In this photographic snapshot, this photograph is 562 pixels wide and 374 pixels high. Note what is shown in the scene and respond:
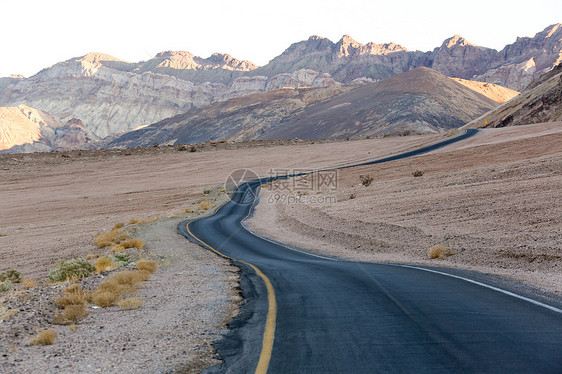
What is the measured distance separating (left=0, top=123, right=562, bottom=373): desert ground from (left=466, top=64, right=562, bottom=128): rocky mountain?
1449 cm

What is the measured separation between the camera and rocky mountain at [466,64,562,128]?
7838cm

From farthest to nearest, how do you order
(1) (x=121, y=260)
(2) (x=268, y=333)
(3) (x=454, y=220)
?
(3) (x=454, y=220) < (1) (x=121, y=260) < (2) (x=268, y=333)

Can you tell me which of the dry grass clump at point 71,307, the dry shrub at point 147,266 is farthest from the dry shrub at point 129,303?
the dry shrub at point 147,266

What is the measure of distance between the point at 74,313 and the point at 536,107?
90.9 metres

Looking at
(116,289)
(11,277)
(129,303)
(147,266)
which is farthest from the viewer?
(11,277)

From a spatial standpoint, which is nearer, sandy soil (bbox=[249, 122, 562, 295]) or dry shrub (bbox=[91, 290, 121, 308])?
dry shrub (bbox=[91, 290, 121, 308])

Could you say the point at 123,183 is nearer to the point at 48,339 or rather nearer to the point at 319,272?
the point at 319,272

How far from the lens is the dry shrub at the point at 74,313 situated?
7926 mm

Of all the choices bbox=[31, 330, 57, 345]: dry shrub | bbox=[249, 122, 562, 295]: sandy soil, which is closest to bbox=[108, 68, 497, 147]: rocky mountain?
bbox=[249, 122, 562, 295]: sandy soil

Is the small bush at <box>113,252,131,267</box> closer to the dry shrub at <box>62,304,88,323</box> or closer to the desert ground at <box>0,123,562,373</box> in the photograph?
the desert ground at <box>0,123,562,373</box>

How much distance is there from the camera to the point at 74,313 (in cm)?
801

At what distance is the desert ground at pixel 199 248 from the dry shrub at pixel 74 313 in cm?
25

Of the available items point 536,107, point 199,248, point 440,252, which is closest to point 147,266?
point 199,248

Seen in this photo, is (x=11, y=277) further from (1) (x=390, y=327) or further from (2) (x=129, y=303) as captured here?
(1) (x=390, y=327)
